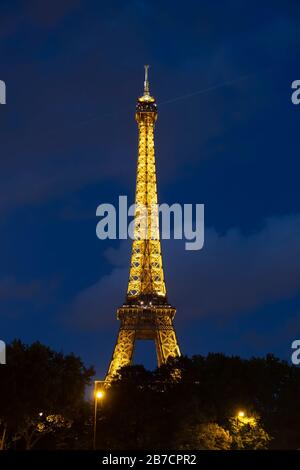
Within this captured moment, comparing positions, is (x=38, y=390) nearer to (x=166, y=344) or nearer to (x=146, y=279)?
(x=166, y=344)

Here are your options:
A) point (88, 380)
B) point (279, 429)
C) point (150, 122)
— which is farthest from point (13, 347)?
point (150, 122)

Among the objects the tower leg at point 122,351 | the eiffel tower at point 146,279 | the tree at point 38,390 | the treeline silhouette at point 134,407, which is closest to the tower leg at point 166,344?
the eiffel tower at point 146,279

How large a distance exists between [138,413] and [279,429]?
57.5ft

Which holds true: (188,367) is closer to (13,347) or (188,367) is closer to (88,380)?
(88,380)

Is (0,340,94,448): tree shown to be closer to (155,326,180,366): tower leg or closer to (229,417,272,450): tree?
(229,417,272,450): tree

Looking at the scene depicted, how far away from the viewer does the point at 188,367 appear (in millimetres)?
66688

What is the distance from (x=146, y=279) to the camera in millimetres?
93125

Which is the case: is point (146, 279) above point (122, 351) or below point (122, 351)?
above

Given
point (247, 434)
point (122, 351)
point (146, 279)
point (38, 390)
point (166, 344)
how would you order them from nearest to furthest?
point (38, 390) → point (247, 434) → point (122, 351) → point (166, 344) → point (146, 279)

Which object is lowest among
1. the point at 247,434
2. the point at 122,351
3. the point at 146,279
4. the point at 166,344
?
the point at 247,434

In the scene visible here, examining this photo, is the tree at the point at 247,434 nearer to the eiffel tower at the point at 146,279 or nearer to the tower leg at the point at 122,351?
the eiffel tower at the point at 146,279

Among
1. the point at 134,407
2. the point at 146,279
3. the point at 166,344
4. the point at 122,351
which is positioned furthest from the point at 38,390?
the point at 146,279

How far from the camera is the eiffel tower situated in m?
88.5
